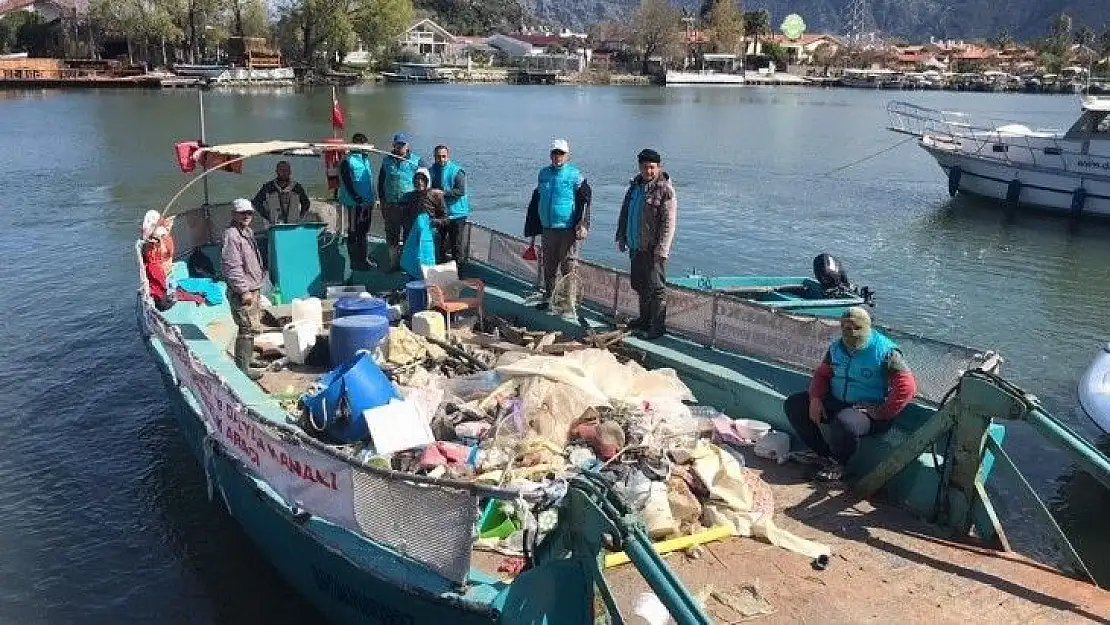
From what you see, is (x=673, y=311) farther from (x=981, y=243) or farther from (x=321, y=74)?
(x=321, y=74)

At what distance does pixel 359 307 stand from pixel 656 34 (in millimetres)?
137028

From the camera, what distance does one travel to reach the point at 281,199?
12.1m

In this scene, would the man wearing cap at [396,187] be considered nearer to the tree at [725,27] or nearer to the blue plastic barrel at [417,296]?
the blue plastic barrel at [417,296]

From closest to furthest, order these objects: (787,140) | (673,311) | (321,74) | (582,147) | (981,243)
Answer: (673,311), (981,243), (582,147), (787,140), (321,74)

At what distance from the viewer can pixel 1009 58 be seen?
512ft

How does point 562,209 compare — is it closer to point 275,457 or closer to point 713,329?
point 713,329

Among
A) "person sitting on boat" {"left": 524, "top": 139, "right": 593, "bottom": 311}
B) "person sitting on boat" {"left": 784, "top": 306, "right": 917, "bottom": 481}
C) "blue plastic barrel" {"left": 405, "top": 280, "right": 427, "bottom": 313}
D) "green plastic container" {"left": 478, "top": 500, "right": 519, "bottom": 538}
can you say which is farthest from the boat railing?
"green plastic container" {"left": 478, "top": 500, "right": 519, "bottom": 538}

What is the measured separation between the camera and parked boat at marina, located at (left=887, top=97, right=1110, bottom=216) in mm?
27297

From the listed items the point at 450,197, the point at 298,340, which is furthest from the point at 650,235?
the point at 298,340

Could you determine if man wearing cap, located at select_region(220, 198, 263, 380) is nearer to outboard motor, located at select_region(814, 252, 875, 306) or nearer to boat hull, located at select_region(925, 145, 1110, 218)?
outboard motor, located at select_region(814, 252, 875, 306)

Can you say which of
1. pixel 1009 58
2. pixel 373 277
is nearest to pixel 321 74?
pixel 373 277

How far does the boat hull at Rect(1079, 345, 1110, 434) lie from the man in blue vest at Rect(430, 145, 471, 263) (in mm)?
7682

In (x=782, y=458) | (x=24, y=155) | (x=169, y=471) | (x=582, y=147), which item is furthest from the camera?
(x=582, y=147)

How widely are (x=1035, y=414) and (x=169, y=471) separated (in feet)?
27.4
